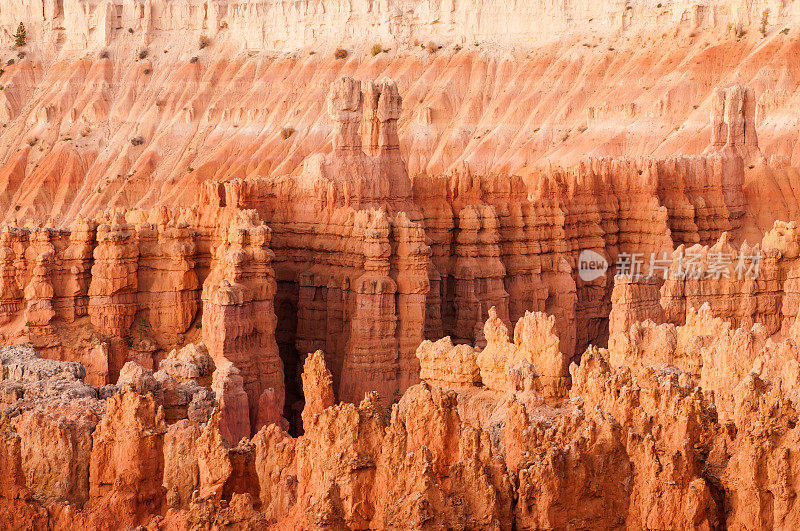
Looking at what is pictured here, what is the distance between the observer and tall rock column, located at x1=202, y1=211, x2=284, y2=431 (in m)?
32.4

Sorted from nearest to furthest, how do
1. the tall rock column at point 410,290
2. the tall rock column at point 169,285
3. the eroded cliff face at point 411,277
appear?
the eroded cliff face at point 411,277 < the tall rock column at point 410,290 < the tall rock column at point 169,285

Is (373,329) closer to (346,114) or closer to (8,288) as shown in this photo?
(346,114)

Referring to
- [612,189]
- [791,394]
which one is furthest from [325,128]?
[791,394]

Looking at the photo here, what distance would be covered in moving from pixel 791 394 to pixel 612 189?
2710 centimetres

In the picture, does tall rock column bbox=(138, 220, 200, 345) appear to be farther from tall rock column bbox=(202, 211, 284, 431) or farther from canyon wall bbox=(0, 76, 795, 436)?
tall rock column bbox=(202, 211, 284, 431)

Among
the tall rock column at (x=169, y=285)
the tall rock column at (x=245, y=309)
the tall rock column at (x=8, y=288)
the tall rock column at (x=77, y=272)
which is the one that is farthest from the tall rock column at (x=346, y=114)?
the tall rock column at (x=8, y=288)

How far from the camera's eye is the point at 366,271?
35281 millimetres

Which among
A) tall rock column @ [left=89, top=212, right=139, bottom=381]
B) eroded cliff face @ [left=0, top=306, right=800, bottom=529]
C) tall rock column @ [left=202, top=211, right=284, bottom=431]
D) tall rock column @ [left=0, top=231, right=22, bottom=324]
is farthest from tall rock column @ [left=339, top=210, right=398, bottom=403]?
eroded cliff face @ [left=0, top=306, right=800, bottom=529]

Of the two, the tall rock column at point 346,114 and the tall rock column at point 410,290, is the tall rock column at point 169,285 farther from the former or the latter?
the tall rock column at point 346,114

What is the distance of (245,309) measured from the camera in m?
33.1

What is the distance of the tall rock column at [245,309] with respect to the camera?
32.4m

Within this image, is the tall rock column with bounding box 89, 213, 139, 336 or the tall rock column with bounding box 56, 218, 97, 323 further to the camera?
the tall rock column with bounding box 56, 218, 97, 323

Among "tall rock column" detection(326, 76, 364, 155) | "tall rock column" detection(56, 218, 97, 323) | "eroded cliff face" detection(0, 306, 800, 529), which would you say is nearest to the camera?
"eroded cliff face" detection(0, 306, 800, 529)

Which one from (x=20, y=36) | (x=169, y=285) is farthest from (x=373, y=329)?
(x=20, y=36)
